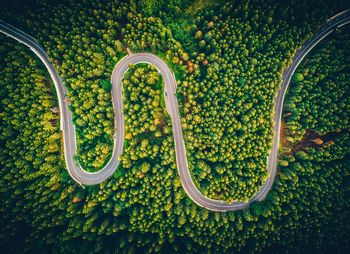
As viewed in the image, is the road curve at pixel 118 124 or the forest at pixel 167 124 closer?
the forest at pixel 167 124

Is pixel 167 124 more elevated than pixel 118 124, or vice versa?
pixel 167 124

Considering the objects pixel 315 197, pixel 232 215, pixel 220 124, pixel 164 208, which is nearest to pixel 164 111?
pixel 220 124

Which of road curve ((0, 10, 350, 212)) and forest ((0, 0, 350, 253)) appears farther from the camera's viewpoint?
road curve ((0, 10, 350, 212))

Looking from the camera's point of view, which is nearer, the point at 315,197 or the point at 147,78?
the point at 147,78

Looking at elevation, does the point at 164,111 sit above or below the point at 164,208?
above

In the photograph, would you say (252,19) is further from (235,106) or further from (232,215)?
(232,215)

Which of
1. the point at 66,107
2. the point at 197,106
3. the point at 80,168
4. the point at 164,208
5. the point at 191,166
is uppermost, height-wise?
the point at 197,106
